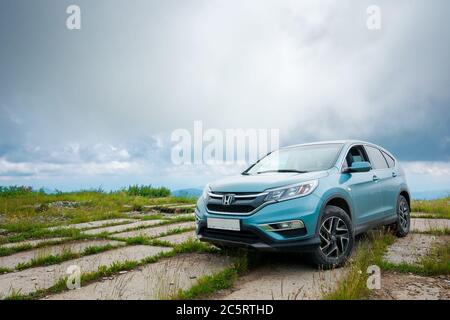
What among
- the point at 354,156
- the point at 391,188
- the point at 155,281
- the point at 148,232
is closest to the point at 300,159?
the point at 354,156

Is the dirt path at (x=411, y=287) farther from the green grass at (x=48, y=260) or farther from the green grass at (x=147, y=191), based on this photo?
the green grass at (x=147, y=191)

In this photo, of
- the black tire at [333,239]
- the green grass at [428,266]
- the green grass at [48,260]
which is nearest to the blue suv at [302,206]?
the black tire at [333,239]

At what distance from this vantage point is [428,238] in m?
5.82

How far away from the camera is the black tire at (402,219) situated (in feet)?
19.5

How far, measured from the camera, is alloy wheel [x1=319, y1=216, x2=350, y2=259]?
4.07 m

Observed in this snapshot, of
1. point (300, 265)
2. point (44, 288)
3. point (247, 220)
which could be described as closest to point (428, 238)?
point (300, 265)

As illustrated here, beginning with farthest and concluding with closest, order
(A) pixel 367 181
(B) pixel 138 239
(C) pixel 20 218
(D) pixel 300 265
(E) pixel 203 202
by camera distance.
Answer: (C) pixel 20 218 → (B) pixel 138 239 → (A) pixel 367 181 → (E) pixel 203 202 → (D) pixel 300 265

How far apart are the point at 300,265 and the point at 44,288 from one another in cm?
285

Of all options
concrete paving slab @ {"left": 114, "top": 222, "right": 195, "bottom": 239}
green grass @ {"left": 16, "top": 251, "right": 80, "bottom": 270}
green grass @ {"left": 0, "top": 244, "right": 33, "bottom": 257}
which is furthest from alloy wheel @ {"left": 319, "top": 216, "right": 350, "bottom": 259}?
green grass @ {"left": 0, "top": 244, "right": 33, "bottom": 257}

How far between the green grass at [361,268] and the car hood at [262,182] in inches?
42.2

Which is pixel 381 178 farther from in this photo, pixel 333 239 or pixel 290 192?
pixel 290 192

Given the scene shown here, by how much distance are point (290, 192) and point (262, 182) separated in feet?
1.15

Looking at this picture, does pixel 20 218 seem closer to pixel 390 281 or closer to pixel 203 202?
pixel 203 202

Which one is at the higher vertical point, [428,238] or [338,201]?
[338,201]
